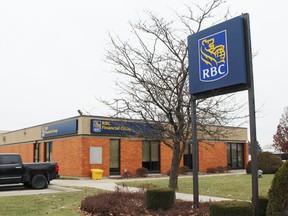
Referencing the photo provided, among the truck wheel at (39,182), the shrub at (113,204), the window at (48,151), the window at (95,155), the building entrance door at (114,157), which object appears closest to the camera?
the shrub at (113,204)

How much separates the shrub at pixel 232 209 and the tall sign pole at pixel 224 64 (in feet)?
1.47

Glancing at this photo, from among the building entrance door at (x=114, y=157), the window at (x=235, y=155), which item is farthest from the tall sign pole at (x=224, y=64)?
the window at (x=235, y=155)

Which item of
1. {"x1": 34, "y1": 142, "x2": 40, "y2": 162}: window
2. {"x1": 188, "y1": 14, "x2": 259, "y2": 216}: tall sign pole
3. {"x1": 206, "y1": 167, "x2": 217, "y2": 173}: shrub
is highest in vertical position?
{"x1": 188, "y1": 14, "x2": 259, "y2": 216}: tall sign pole

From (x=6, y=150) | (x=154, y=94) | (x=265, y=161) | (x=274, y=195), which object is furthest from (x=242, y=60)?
(x=6, y=150)

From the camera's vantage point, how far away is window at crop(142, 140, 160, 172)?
32.6 metres

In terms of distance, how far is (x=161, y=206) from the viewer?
33.5 ft

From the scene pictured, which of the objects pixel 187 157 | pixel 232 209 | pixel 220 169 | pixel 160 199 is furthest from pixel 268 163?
pixel 232 209

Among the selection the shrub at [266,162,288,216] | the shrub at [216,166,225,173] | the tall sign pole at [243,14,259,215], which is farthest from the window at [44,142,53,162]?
the shrub at [266,162,288,216]

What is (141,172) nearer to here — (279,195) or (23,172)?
(23,172)

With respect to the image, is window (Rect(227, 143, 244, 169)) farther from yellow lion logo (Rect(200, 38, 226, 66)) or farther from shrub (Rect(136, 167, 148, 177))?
yellow lion logo (Rect(200, 38, 226, 66))

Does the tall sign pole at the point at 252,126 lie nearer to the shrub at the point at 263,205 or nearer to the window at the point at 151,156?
the shrub at the point at 263,205

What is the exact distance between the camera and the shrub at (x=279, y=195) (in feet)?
→ 21.3

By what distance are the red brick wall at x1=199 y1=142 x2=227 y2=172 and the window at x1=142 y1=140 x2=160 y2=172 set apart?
4879 mm

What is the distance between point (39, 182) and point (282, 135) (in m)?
43.2
